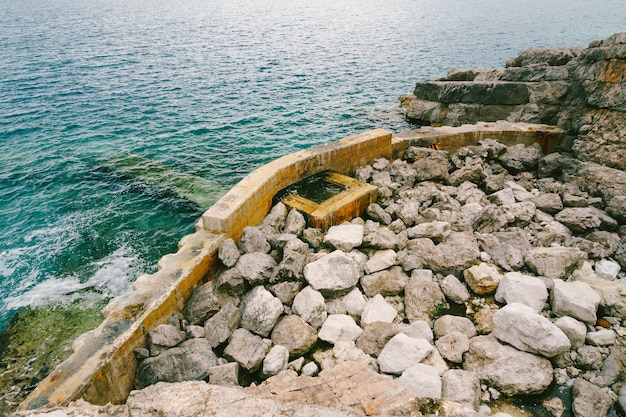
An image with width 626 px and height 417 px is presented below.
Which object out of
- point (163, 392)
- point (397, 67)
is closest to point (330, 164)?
point (163, 392)

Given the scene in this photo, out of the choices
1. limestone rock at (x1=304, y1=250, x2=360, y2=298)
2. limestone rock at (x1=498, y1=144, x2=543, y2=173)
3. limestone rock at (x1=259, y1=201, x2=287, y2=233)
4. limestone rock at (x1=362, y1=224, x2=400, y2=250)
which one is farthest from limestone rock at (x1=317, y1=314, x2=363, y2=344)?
limestone rock at (x1=498, y1=144, x2=543, y2=173)

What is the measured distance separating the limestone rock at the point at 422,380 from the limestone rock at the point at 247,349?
5.83ft

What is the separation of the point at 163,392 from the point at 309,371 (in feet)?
6.44

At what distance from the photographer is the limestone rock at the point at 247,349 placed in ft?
15.0

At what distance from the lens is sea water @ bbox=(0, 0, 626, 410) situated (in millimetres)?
9281

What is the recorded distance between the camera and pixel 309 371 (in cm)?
463

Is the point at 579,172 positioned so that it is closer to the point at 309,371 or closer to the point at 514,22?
Result: the point at 309,371

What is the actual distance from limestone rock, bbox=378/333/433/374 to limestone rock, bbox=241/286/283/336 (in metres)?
1.57

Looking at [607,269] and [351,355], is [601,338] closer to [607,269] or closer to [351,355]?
[607,269]

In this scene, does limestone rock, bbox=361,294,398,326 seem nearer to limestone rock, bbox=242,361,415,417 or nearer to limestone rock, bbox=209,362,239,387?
limestone rock, bbox=242,361,415,417

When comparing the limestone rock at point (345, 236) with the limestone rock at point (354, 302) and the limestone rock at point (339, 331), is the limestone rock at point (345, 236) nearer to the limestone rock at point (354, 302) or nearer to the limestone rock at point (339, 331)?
the limestone rock at point (354, 302)

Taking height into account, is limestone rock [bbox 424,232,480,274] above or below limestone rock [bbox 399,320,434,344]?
above

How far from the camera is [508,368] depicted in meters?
4.30

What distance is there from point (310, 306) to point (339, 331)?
1.85 feet
